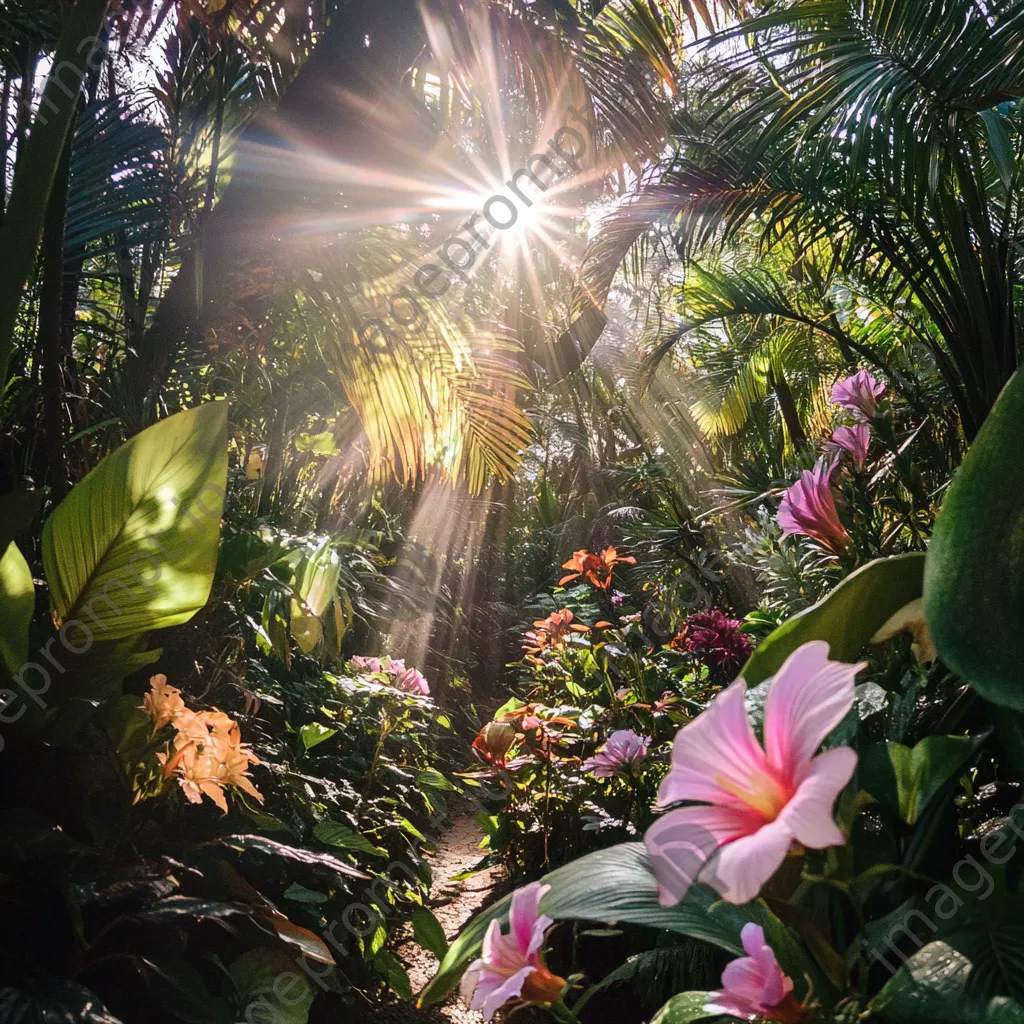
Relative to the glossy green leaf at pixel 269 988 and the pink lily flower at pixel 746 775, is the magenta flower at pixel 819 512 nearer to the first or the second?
the pink lily flower at pixel 746 775

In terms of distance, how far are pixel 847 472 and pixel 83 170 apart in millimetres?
2295

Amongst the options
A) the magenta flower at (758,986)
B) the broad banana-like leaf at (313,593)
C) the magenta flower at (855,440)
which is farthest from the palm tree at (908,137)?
the magenta flower at (758,986)

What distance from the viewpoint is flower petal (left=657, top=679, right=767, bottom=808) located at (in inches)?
17.8

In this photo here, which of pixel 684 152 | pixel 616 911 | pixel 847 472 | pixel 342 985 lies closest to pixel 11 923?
pixel 342 985

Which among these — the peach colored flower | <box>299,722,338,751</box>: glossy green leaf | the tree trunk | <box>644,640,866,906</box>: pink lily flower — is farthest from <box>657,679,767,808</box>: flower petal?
the tree trunk

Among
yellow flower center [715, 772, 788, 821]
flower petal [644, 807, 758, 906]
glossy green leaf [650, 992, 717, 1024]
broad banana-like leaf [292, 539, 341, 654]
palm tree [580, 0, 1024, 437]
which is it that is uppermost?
palm tree [580, 0, 1024, 437]

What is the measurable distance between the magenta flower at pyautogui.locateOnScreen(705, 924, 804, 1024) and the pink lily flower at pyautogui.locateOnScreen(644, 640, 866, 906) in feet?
0.42

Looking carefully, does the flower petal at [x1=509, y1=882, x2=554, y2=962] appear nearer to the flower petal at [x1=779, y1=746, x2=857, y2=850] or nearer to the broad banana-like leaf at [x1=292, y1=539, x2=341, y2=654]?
the flower petal at [x1=779, y1=746, x2=857, y2=850]

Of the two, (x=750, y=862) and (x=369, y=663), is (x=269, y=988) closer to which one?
(x=750, y=862)

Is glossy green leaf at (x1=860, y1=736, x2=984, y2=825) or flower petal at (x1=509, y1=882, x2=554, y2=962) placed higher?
glossy green leaf at (x1=860, y1=736, x2=984, y2=825)

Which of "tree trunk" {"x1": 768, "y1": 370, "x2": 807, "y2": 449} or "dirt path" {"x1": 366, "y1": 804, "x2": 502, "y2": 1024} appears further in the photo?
"tree trunk" {"x1": 768, "y1": 370, "x2": 807, "y2": 449}

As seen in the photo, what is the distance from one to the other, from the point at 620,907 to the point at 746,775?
0.85 feet

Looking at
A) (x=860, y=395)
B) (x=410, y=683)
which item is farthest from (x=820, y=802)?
(x=410, y=683)

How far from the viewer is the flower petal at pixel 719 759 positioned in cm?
45
